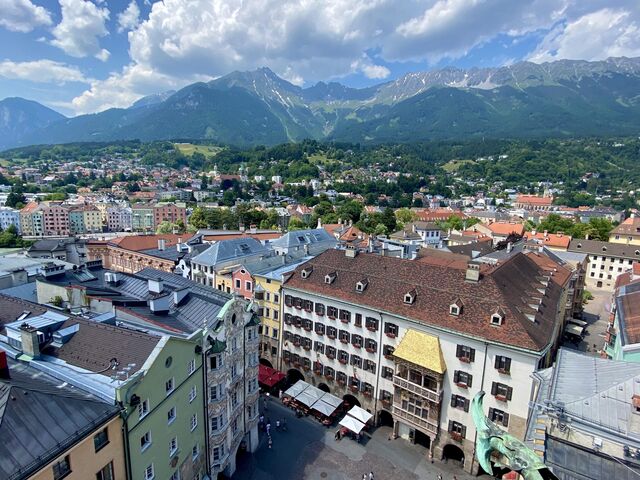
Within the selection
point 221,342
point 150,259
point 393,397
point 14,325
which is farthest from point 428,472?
point 150,259

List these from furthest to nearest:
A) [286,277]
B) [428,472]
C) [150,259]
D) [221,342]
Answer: [150,259]
[286,277]
[428,472]
[221,342]

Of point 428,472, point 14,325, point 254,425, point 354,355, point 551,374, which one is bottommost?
point 428,472

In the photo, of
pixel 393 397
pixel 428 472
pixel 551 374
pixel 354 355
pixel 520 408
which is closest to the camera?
pixel 551 374

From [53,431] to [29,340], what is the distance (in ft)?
26.9

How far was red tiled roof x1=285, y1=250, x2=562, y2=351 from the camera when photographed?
34250 mm

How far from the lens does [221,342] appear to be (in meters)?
29.4

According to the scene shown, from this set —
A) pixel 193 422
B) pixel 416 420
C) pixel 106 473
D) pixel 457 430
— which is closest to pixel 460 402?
pixel 457 430

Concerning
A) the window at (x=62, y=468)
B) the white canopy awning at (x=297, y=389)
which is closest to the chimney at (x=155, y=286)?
the window at (x=62, y=468)

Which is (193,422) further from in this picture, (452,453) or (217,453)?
(452,453)

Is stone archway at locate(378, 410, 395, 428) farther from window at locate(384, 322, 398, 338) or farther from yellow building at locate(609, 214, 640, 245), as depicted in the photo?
yellow building at locate(609, 214, 640, 245)

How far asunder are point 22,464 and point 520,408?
34.7 m

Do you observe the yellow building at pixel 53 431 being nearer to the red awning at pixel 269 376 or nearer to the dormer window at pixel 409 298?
the red awning at pixel 269 376

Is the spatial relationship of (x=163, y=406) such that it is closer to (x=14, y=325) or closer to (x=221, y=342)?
(x=221, y=342)

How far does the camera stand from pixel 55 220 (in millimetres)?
162750
